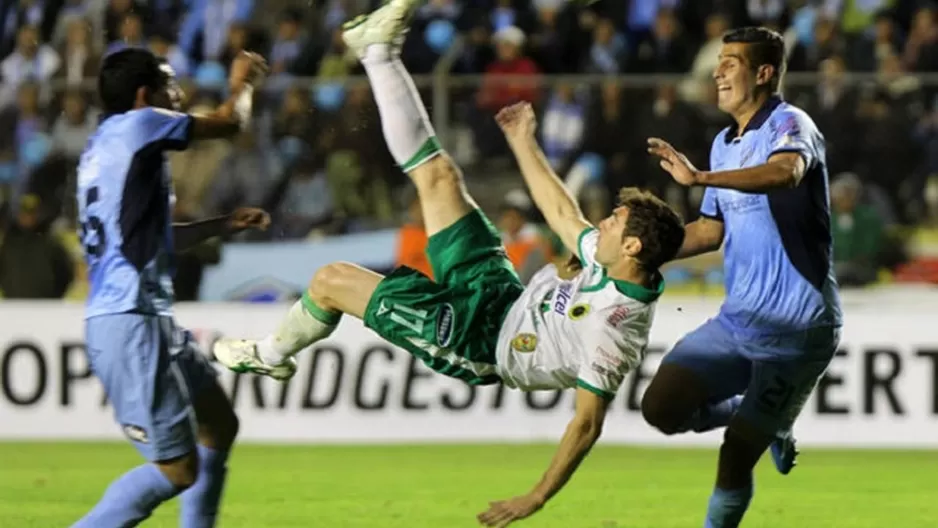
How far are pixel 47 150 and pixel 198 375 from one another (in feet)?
29.2

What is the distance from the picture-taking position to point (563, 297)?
8500 millimetres

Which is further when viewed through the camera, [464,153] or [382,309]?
[464,153]

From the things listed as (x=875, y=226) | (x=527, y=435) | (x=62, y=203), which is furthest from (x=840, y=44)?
(x=62, y=203)

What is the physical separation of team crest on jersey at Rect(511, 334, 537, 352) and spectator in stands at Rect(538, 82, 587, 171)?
27.4ft

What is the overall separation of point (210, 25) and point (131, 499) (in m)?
12.2

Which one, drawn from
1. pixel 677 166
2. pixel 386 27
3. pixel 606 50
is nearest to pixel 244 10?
pixel 606 50

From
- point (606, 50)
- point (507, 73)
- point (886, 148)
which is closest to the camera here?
point (886, 148)

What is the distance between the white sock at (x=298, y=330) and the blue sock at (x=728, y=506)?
6.45 feet

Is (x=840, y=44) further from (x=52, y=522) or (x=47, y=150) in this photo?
(x=52, y=522)

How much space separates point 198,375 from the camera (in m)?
8.47

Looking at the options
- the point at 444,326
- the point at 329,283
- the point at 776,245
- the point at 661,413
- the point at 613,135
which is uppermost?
the point at 776,245

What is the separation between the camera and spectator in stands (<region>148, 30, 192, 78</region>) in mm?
19067

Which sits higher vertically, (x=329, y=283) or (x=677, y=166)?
(x=677, y=166)

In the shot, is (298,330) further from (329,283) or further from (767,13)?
(767,13)
